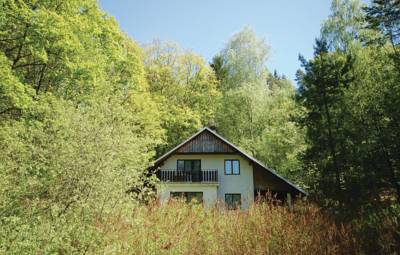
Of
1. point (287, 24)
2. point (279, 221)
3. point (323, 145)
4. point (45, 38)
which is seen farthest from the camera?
point (287, 24)

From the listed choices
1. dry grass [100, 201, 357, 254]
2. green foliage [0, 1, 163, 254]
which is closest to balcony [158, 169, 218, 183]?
green foliage [0, 1, 163, 254]

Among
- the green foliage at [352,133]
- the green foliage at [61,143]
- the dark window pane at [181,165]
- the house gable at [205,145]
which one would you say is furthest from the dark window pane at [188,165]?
the green foliage at [61,143]

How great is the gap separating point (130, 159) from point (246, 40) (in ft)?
87.2

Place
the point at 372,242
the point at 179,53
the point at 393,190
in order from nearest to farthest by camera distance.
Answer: the point at 372,242, the point at 393,190, the point at 179,53

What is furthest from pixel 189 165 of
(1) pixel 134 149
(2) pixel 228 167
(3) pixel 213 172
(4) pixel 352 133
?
(1) pixel 134 149

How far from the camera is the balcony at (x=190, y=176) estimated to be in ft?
72.8

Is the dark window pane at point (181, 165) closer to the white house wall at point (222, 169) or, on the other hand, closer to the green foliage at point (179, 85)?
the white house wall at point (222, 169)

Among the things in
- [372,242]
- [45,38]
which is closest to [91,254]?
[372,242]

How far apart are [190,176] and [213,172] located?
171cm

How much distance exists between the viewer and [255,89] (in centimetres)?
3088

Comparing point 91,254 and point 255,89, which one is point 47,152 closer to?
point 91,254

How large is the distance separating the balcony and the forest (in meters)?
3.60

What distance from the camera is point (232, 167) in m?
23.2

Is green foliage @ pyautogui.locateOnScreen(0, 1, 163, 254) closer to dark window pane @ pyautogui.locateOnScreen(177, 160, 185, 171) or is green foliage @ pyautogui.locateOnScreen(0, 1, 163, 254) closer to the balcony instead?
the balcony
